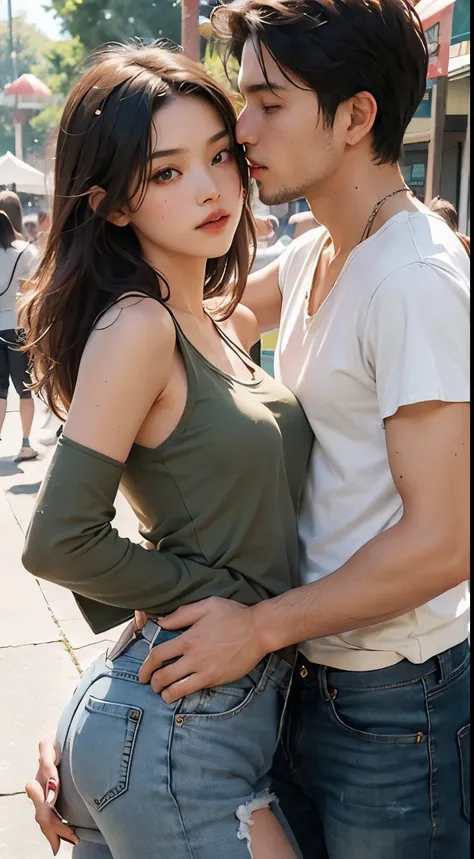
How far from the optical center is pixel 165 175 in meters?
1.89

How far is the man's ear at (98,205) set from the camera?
6.28 ft

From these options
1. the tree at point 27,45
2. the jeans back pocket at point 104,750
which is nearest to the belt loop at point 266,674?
the jeans back pocket at point 104,750

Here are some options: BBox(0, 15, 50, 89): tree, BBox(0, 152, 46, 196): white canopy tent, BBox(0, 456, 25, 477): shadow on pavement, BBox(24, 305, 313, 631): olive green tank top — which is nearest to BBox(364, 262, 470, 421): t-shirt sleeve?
BBox(24, 305, 313, 631): olive green tank top

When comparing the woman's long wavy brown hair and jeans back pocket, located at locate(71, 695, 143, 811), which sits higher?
the woman's long wavy brown hair

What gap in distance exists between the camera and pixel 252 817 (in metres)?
1.71

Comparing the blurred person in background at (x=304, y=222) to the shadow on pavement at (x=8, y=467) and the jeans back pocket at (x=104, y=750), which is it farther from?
the jeans back pocket at (x=104, y=750)

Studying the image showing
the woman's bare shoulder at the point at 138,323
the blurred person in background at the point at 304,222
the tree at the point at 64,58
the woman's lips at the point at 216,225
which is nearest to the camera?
the woman's bare shoulder at the point at 138,323

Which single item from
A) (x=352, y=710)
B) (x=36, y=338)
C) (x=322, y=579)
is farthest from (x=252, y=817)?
(x=36, y=338)

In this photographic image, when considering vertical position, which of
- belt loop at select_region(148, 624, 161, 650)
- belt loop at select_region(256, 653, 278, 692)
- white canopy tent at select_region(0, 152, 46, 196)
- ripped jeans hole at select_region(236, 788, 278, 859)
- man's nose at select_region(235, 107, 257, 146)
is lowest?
white canopy tent at select_region(0, 152, 46, 196)

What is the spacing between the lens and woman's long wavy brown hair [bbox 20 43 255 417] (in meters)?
1.85

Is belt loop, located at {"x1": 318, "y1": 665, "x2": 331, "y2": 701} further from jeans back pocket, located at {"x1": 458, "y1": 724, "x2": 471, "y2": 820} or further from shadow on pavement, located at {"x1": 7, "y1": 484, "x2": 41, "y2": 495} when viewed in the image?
shadow on pavement, located at {"x1": 7, "y1": 484, "x2": 41, "y2": 495}

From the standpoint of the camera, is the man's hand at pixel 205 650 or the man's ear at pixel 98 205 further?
the man's ear at pixel 98 205

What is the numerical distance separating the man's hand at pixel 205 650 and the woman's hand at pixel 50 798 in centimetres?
29

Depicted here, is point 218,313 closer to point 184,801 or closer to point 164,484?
point 164,484
